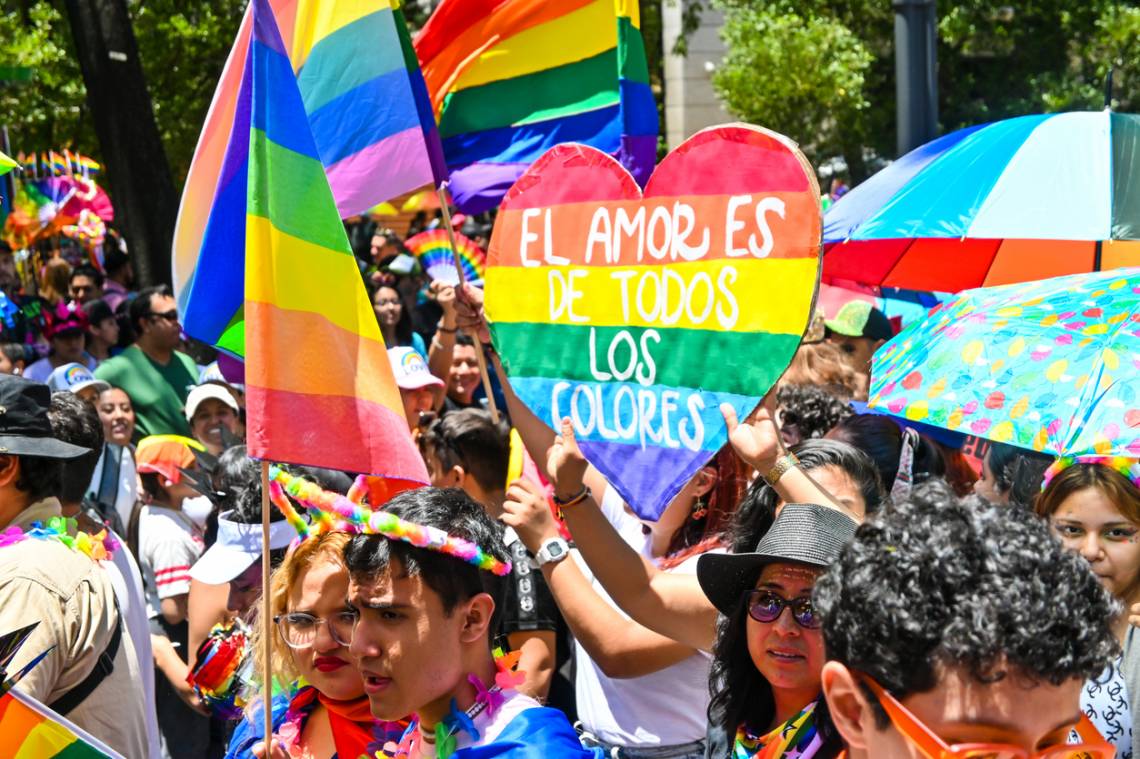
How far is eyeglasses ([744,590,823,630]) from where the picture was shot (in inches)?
103

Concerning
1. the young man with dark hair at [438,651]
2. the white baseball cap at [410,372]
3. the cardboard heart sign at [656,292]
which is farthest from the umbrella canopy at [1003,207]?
the young man with dark hair at [438,651]

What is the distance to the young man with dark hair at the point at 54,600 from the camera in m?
3.24

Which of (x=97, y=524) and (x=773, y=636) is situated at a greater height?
(x=773, y=636)

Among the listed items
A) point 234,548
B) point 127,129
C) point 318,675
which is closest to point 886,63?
point 127,129

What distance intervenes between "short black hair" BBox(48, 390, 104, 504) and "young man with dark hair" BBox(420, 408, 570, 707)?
1.10 meters

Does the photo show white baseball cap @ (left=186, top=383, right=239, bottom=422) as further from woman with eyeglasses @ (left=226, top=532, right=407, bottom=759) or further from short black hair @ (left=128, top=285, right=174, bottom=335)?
woman with eyeglasses @ (left=226, top=532, right=407, bottom=759)

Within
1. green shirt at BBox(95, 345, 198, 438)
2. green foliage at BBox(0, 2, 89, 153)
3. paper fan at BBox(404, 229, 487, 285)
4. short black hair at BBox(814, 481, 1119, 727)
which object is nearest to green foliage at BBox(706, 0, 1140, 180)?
green foliage at BBox(0, 2, 89, 153)

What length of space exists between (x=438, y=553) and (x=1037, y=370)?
1548 millimetres

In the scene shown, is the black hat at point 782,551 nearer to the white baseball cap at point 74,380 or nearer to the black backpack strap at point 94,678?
the black backpack strap at point 94,678

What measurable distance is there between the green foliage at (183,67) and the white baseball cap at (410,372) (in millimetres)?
12066

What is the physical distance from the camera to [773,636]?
103 inches

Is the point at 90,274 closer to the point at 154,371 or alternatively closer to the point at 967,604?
the point at 154,371

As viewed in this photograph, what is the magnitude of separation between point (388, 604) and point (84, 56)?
9.56m

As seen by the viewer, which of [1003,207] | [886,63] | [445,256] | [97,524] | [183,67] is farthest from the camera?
[886,63]
